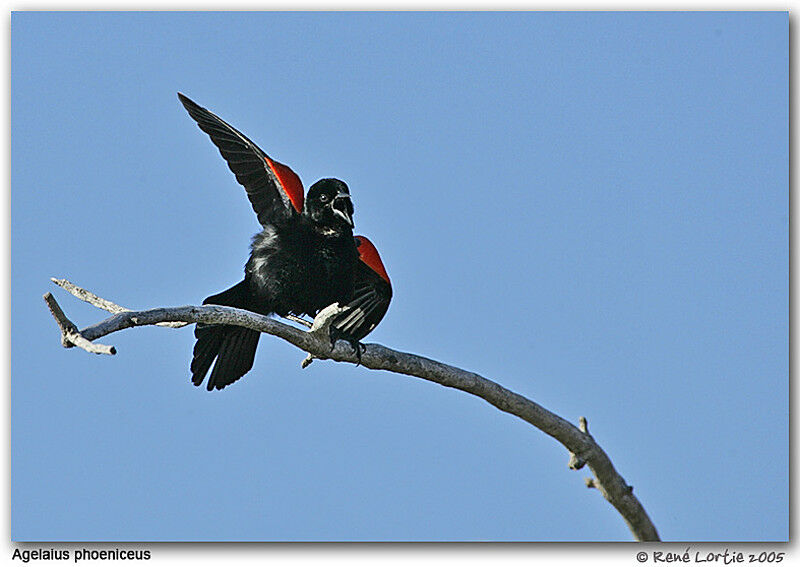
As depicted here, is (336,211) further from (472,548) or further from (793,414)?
(793,414)

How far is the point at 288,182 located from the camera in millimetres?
7152

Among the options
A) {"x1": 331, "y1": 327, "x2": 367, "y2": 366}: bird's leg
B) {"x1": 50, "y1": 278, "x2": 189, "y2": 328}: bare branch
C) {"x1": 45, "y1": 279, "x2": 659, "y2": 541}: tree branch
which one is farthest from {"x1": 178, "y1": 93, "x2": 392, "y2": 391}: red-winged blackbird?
{"x1": 50, "y1": 278, "x2": 189, "y2": 328}: bare branch

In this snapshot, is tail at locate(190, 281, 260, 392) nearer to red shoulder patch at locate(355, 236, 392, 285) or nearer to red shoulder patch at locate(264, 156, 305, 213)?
red shoulder patch at locate(264, 156, 305, 213)

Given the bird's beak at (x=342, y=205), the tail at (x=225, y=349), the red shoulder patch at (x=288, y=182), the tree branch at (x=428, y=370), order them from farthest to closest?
the red shoulder patch at (x=288, y=182), the bird's beak at (x=342, y=205), the tail at (x=225, y=349), the tree branch at (x=428, y=370)

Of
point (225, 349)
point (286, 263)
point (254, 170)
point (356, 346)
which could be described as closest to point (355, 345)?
point (356, 346)

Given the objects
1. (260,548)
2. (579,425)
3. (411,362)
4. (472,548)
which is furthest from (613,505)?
(260,548)

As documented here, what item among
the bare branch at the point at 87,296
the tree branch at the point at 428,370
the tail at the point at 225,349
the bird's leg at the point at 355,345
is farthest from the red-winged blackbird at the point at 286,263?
the bare branch at the point at 87,296

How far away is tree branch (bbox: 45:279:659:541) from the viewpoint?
469cm

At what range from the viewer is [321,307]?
7031 millimetres

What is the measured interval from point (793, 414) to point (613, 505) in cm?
143

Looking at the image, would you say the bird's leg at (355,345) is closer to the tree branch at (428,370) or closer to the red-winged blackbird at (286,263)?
the tree branch at (428,370)

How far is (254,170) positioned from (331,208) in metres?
0.72

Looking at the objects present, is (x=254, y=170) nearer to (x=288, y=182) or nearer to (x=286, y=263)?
(x=288, y=182)

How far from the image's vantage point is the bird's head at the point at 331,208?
7023mm
